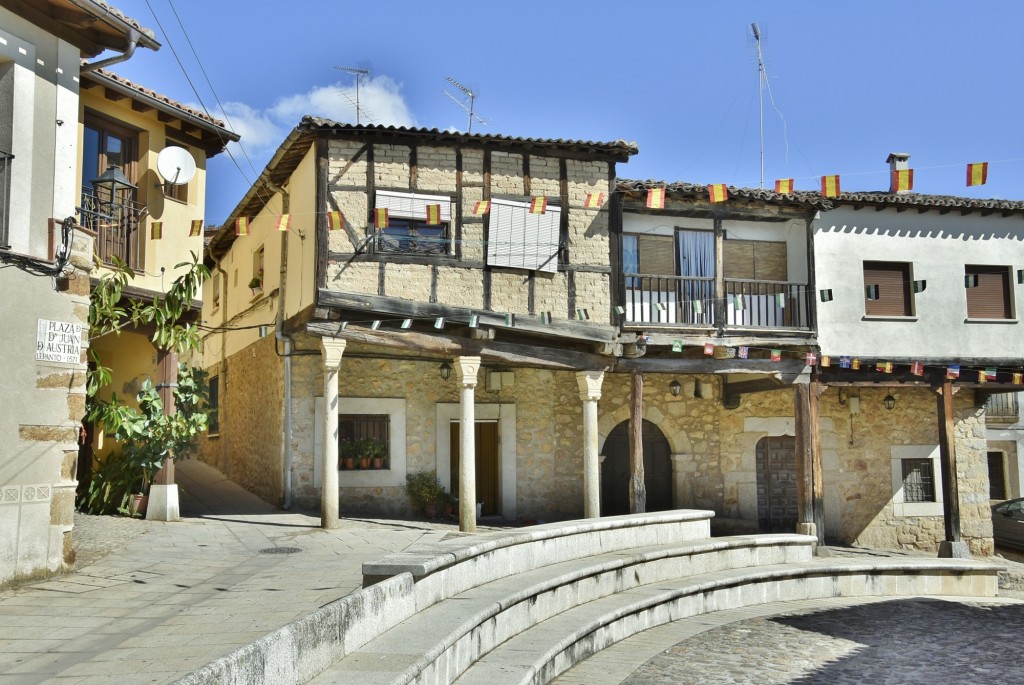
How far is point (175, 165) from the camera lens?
39.3ft

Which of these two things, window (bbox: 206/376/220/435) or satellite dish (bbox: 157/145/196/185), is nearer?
satellite dish (bbox: 157/145/196/185)

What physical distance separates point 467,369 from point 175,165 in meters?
4.72

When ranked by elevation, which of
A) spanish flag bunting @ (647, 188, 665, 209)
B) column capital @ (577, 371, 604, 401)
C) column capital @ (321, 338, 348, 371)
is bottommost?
column capital @ (577, 371, 604, 401)

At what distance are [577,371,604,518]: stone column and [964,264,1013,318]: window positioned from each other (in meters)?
7.27

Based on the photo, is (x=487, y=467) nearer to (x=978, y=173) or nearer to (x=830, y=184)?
(x=830, y=184)

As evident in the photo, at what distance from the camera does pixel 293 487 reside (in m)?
14.3

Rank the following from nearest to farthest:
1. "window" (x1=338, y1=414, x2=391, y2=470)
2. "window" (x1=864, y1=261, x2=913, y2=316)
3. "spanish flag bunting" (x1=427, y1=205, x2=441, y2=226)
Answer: "spanish flag bunting" (x1=427, y1=205, x2=441, y2=226) < "window" (x1=338, y1=414, x2=391, y2=470) < "window" (x1=864, y1=261, x2=913, y2=316)

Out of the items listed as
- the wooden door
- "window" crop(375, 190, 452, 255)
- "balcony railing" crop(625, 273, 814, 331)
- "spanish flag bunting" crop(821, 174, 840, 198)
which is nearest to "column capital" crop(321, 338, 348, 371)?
"window" crop(375, 190, 452, 255)

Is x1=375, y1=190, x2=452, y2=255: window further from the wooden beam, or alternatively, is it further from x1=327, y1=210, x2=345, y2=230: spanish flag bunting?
the wooden beam

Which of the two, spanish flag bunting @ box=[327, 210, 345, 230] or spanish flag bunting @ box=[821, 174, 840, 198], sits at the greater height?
spanish flag bunting @ box=[821, 174, 840, 198]

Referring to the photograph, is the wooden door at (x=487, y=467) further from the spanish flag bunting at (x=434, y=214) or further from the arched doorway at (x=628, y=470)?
the spanish flag bunting at (x=434, y=214)

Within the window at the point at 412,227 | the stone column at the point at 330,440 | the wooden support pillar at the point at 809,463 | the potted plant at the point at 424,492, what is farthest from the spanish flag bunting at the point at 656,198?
the potted plant at the point at 424,492

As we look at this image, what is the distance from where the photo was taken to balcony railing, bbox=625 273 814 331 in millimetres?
14625

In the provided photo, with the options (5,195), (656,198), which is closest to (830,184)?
(656,198)
